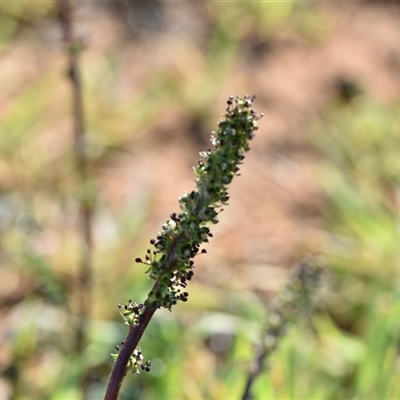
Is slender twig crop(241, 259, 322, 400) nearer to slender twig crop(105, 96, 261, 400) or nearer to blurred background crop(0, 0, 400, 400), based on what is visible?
blurred background crop(0, 0, 400, 400)

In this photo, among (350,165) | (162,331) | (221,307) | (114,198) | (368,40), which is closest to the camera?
(162,331)

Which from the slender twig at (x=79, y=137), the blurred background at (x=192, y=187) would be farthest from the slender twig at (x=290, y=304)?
the slender twig at (x=79, y=137)

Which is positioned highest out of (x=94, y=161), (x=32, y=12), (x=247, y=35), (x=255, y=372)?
(x=247, y=35)

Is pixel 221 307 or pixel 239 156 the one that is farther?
pixel 221 307

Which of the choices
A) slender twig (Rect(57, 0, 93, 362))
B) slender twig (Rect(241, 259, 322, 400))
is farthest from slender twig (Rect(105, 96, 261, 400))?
slender twig (Rect(57, 0, 93, 362))

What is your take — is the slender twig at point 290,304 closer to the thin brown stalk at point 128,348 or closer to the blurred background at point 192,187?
the blurred background at point 192,187

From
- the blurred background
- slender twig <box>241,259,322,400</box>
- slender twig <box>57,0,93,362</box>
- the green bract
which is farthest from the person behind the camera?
the blurred background

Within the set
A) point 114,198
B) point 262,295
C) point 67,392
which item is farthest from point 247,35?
point 67,392

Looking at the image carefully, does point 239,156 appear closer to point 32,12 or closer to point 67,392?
point 67,392
